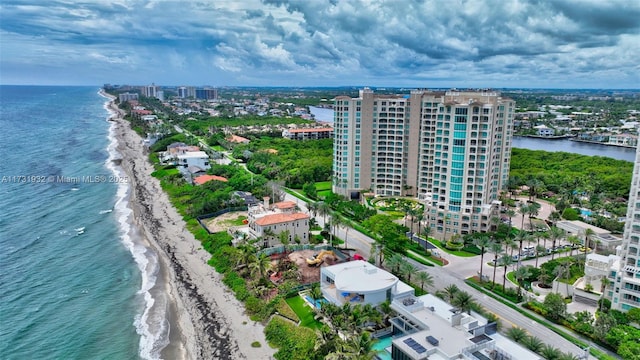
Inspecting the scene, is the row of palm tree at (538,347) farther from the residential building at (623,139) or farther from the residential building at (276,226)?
the residential building at (623,139)

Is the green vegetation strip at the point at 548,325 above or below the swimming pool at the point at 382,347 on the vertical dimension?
below

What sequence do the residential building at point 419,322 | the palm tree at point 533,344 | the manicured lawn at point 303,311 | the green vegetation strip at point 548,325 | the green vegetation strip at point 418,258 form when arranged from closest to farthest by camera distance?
the residential building at point 419,322, the palm tree at point 533,344, the green vegetation strip at point 548,325, the manicured lawn at point 303,311, the green vegetation strip at point 418,258

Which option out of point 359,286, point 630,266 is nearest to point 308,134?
point 359,286

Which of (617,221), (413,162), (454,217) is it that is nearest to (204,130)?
(413,162)

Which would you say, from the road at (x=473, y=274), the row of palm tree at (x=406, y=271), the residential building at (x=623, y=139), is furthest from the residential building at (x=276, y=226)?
the residential building at (x=623, y=139)

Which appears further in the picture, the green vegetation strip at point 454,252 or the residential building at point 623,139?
the residential building at point 623,139

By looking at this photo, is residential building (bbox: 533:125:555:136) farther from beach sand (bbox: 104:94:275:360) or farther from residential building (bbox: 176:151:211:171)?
beach sand (bbox: 104:94:275:360)

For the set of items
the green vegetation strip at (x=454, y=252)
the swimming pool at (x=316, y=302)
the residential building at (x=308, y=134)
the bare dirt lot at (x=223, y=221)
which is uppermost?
the residential building at (x=308, y=134)

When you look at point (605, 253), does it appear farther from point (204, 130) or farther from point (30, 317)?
point (204, 130)
